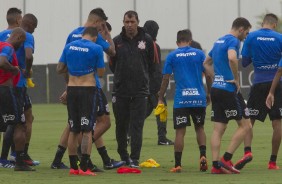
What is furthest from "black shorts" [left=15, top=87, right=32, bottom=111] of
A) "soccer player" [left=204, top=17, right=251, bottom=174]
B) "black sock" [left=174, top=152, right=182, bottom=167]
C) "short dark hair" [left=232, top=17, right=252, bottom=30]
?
"short dark hair" [left=232, top=17, right=252, bottom=30]

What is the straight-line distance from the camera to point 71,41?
15.9m

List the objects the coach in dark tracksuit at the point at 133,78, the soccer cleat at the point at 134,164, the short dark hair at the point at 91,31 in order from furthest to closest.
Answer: the coach in dark tracksuit at the point at 133,78, the soccer cleat at the point at 134,164, the short dark hair at the point at 91,31

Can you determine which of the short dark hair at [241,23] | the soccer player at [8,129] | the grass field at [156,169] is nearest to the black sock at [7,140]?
the soccer player at [8,129]

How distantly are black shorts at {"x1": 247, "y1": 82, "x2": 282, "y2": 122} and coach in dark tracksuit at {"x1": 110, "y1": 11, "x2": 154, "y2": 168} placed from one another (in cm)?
165

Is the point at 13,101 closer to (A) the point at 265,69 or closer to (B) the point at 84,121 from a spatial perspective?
(B) the point at 84,121

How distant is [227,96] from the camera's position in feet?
50.1

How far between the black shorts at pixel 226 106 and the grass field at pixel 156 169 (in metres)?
0.81

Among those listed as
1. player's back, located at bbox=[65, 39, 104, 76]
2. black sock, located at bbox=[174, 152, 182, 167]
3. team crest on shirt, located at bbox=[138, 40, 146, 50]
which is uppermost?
team crest on shirt, located at bbox=[138, 40, 146, 50]

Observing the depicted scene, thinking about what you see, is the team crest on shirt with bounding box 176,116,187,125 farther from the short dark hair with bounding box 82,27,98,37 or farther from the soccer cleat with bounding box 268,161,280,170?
the short dark hair with bounding box 82,27,98,37

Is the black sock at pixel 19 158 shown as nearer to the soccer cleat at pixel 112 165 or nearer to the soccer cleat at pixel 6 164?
the soccer cleat at pixel 6 164

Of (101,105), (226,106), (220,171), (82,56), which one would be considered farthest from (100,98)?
(220,171)

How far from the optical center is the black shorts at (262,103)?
52.6ft

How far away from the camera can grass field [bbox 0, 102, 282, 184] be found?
46.4 ft

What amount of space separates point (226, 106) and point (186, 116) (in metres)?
0.77
